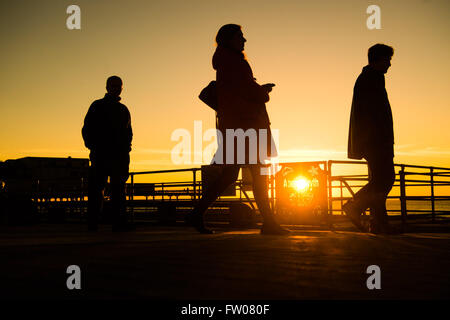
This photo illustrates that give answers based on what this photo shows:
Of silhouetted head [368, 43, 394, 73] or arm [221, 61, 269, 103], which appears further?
silhouetted head [368, 43, 394, 73]

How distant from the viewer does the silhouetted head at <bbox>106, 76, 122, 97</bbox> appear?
23.0 feet

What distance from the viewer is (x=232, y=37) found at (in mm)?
5609

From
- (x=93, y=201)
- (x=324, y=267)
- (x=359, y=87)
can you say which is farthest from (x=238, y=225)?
(x=324, y=267)

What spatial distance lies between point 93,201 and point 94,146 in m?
0.74

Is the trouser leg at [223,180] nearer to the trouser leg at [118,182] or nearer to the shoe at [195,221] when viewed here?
the shoe at [195,221]

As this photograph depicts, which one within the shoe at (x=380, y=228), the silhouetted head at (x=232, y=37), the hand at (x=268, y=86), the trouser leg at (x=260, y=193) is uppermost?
the silhouetted head at (x=232, y=37)

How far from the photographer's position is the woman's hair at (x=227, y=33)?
5617 mm

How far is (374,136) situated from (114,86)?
11.2ft

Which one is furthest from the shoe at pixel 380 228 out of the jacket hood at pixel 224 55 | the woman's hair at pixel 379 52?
the jacket hood at pixel 224 55

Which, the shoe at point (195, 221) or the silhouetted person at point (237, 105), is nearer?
the silhouetted person at point (237, 105)

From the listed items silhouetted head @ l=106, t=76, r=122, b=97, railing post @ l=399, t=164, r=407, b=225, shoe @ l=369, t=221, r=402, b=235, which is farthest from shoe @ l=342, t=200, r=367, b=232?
silhouetted head @ l=106, t=76, r=122, b=97

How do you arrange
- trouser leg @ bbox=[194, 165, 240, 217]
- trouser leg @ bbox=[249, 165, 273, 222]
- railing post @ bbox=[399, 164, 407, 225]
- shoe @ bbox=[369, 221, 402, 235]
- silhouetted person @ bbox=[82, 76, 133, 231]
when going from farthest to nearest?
railing post @ bbox=[399, 164, 407, 225]
silhouetted person @ bbox=[82, 76, 133, 231]
shoe @ bbox=[369, 221, 402, 235]
trouser leg @ bbox=[249, 165, 273, 222]
trouser leg @ bbox=[194, 165, 240, 217]

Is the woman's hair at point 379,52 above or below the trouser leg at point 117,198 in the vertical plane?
above

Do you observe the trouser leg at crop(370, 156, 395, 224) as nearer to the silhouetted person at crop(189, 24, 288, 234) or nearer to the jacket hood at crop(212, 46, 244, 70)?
the silhouetted person at crop(189, 24, 288, 234)
